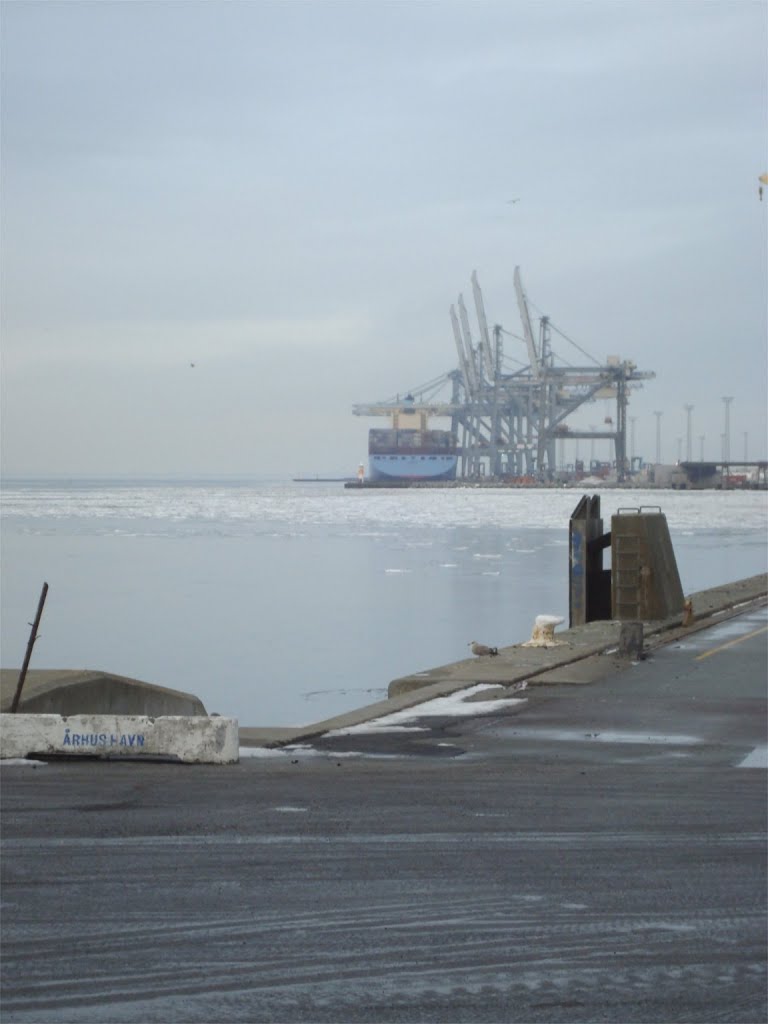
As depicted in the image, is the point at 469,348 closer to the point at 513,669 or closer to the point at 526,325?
the point at 526,325

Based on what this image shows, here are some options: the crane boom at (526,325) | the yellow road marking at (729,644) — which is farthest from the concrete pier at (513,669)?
the crane boom at (526,325)

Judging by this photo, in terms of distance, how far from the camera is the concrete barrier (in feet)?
36.6

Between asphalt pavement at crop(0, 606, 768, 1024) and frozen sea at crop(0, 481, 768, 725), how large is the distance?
931 centimetres

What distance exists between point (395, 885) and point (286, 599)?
32.9m

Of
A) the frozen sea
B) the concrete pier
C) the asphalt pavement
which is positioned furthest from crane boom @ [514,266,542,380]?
the asphalt pavement

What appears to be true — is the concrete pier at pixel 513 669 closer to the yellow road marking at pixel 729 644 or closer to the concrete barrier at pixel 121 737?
the yellow road marking at pixel 729 644

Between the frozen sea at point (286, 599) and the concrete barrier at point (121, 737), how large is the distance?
28.0ft

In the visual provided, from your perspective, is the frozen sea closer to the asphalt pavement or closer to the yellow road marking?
the yellow road marking

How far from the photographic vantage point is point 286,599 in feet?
132

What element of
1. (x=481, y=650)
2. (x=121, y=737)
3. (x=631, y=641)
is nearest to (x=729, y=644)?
(x=631, y=641)

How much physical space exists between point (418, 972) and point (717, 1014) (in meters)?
1.19

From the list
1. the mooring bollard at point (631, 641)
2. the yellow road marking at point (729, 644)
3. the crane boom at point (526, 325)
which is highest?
the crane boom at point (526, 325)

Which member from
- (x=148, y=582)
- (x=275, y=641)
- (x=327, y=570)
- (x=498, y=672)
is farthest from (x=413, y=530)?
(x=498, y=672)

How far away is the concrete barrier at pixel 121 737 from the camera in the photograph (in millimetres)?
11164
